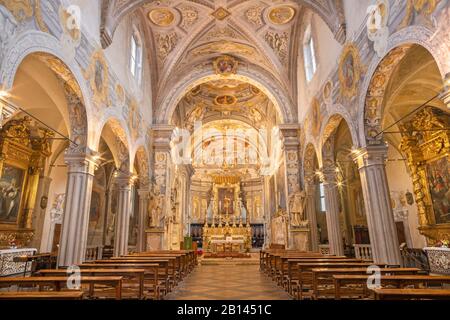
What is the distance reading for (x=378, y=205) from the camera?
25.9 feet

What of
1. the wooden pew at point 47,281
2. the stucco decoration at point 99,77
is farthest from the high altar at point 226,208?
the wooden pew at point 47,281

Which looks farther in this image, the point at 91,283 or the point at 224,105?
the point at 224,105

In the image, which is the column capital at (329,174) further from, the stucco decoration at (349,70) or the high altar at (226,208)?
the high altar at (226,208)

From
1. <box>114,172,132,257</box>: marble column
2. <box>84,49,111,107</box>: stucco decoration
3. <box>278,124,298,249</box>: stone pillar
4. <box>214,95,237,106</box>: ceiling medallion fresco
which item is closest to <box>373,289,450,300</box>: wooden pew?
<box>84,49,111,107</box>: stucco decoration

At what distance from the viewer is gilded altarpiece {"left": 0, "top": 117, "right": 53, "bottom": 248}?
11.3 metres

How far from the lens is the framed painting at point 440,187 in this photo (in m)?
11.3

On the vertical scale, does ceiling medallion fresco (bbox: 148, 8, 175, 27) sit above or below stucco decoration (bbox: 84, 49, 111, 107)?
above

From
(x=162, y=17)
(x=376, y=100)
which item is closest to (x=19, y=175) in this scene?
(x=162, y=17)

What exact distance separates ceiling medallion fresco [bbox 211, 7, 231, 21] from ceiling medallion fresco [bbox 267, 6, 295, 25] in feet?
7.26

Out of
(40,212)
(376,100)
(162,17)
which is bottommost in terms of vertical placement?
(40,212)

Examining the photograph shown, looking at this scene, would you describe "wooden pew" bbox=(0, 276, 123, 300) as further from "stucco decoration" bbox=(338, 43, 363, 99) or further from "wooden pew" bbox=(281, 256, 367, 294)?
"stucco decoration" bbox=(338, 43, 363, 99)

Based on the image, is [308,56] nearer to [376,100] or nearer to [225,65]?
[225,65]

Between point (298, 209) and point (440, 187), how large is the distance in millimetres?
6142
